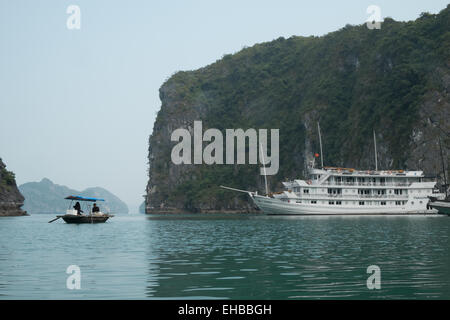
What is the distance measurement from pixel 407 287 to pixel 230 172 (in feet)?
525

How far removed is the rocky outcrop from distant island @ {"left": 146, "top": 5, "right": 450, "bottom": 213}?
2260 inches

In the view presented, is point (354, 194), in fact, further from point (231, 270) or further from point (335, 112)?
point (231, 270)

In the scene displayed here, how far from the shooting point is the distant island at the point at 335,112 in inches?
4604

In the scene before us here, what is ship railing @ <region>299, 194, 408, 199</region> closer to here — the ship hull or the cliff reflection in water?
the ship hull

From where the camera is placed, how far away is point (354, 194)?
92688 mm

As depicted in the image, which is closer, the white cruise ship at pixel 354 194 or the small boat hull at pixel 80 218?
the small boat hull at pixel 80 218

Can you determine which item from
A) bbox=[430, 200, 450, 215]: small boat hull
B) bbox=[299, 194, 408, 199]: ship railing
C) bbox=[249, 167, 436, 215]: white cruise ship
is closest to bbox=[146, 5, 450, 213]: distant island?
bbox=[249, 167, 436, 215]: white cruise ship

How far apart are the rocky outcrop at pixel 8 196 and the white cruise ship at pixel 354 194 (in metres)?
66.2

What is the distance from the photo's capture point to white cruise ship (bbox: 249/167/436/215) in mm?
91250

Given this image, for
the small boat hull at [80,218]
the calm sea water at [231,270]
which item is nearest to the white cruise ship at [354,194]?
the small boat hull at [80,218]

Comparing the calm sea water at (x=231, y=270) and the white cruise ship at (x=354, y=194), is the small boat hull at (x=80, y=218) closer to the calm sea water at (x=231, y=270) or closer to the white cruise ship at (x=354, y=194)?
the calm sea water at (x=231, y=270)

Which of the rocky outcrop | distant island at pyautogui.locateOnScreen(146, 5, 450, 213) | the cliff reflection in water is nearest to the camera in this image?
the cliff reflection in water

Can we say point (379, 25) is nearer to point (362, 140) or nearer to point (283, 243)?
point (362, 140)

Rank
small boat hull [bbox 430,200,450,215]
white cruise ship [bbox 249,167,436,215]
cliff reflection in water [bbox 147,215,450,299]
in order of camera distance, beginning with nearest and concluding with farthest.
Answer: cliff reflection in water [bbox 147,215,450,299], small boat hull [bbox 430,200,450,215], white cruise ship [bbox 249,167,436,215]
